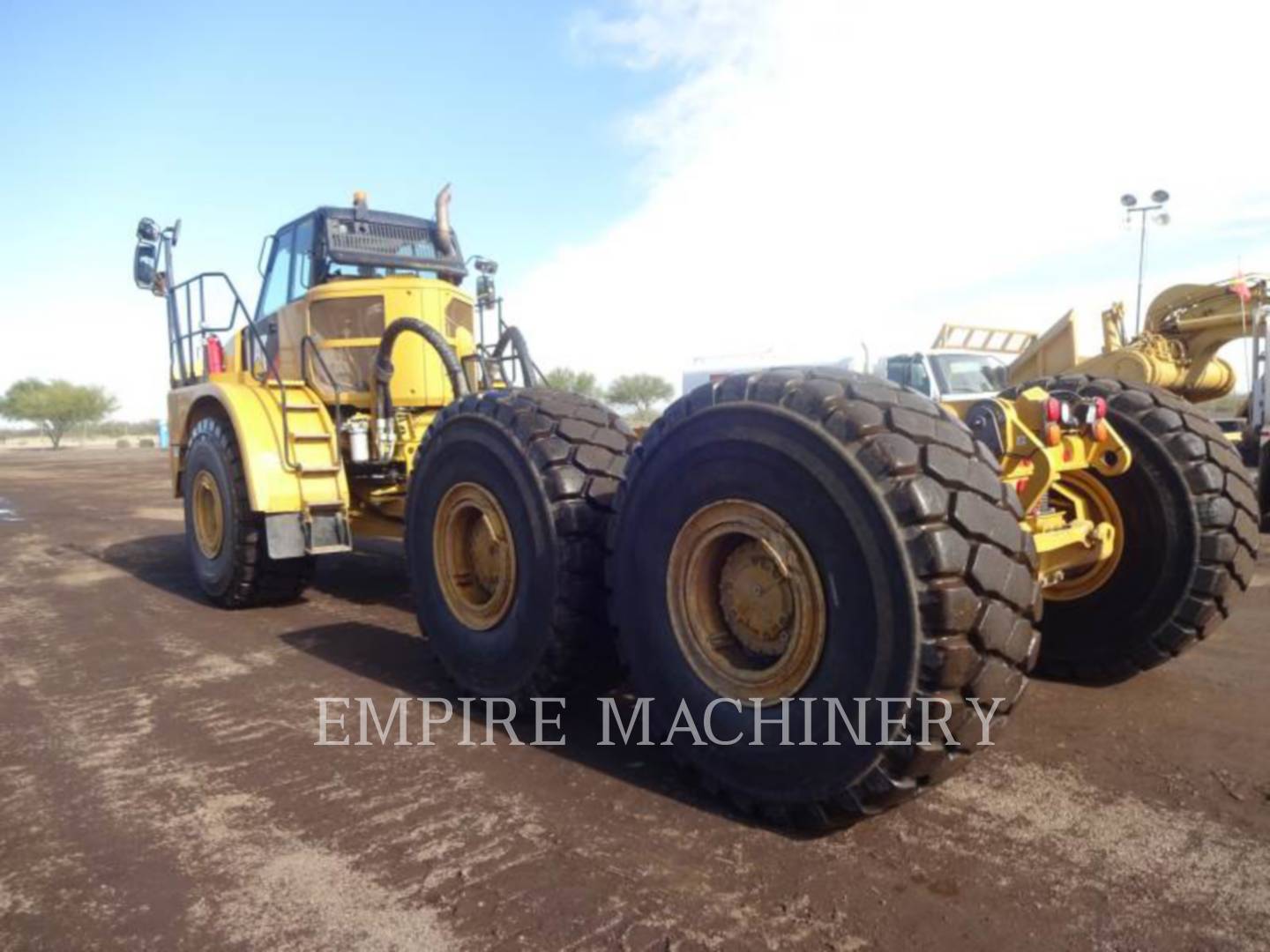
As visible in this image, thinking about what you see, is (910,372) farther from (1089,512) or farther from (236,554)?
(236,554)

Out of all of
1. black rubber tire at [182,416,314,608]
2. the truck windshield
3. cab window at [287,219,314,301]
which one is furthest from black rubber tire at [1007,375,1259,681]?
the truck windshield

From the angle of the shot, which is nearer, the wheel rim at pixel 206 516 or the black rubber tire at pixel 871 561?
the black rubber tire at pixel 871 561

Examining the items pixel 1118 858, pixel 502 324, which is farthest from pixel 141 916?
pixel 502 324

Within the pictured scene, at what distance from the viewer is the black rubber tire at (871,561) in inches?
94.9

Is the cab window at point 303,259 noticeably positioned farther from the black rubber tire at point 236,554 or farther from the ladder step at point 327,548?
the ladder step at point 327,548

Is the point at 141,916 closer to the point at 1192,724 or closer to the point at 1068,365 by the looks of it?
the point at 1192,724

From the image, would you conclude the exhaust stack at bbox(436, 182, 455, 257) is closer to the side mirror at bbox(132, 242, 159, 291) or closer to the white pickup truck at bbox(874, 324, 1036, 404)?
the side mirror at bbox(132, 242, 159, 291)

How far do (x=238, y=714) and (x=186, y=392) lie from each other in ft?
12.4

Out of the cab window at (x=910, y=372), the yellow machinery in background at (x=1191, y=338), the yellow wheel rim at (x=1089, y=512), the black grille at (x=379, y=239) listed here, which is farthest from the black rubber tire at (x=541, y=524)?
the cab window at (x=910, y=372)

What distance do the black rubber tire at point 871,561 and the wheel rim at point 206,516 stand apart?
196 inches

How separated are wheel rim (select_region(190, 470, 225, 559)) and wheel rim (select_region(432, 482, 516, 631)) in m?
3.19

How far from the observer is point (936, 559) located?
2.37 m

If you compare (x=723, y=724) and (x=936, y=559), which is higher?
(x=936, y=559)

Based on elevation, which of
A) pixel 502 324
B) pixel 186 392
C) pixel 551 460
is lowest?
pixel 551 460
